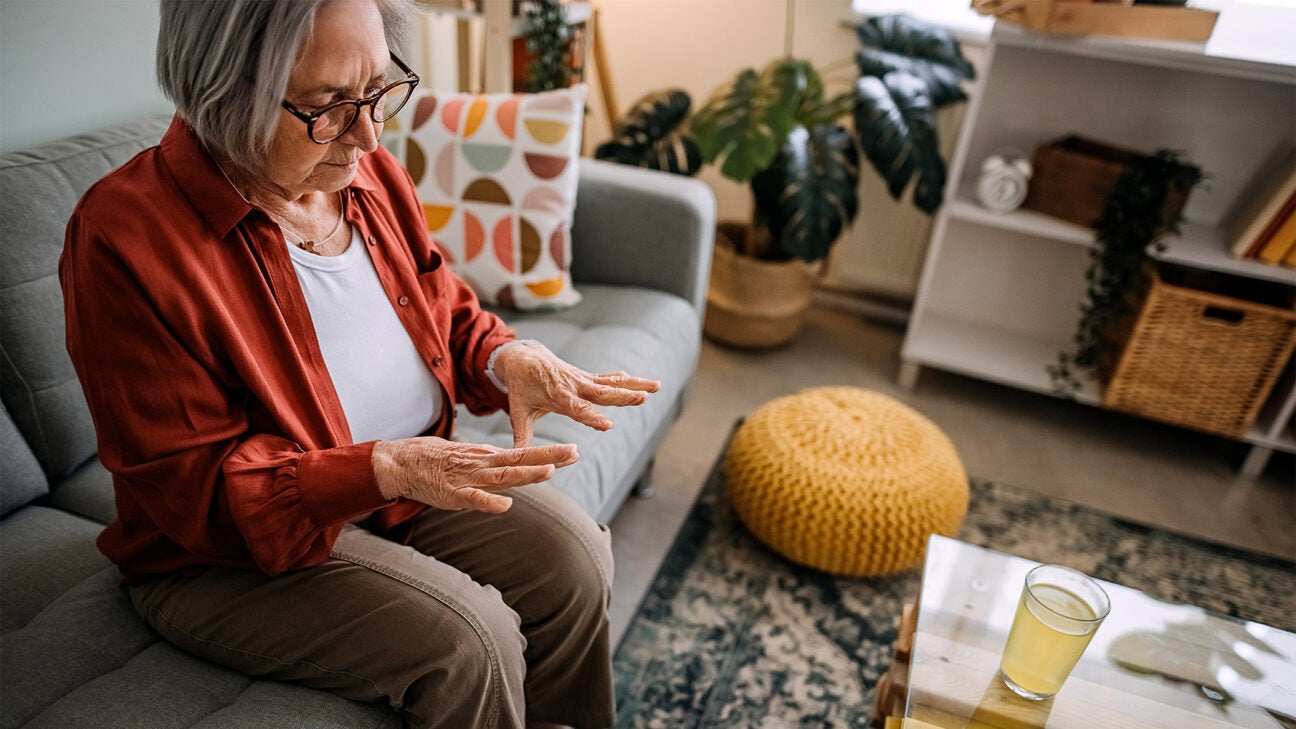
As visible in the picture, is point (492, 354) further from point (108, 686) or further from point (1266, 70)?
point (1266, 70)

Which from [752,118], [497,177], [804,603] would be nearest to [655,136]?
[752,118]

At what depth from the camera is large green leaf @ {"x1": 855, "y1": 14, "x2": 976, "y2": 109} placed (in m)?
2.11

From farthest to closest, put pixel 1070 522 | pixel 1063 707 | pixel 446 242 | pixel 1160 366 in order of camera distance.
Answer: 1. pixel 1160 366
2. pixel 1070 522
3. pixel 446 242
4. pixel 1063 707

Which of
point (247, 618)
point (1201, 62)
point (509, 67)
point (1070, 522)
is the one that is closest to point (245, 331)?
point (247, 618)

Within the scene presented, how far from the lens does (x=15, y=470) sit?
3.65 feet

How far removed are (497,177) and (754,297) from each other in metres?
0.99

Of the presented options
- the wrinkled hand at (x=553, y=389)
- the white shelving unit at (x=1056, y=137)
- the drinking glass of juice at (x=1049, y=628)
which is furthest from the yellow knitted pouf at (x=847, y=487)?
the white shelving unit at (x=1056, y=137)

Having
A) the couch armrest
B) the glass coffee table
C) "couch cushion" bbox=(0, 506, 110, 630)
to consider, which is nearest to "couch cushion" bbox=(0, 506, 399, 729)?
"couch cushion" bbox=(0, 506, 110, 630)

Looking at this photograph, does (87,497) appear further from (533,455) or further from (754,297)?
(754,297)

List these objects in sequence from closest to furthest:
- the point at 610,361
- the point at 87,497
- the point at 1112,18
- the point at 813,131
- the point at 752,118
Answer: the point at 87,497, the point at 610,361, the point at 1112,18, the point at 752,118, the point at 813,131

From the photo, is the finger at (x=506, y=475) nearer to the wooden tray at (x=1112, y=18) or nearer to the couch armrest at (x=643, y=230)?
the couch armrest at (x=643, y=230)

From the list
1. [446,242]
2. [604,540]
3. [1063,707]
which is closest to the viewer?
[1063,707]

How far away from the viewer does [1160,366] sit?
2.04 meters

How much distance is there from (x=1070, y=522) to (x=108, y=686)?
5.94 ft
